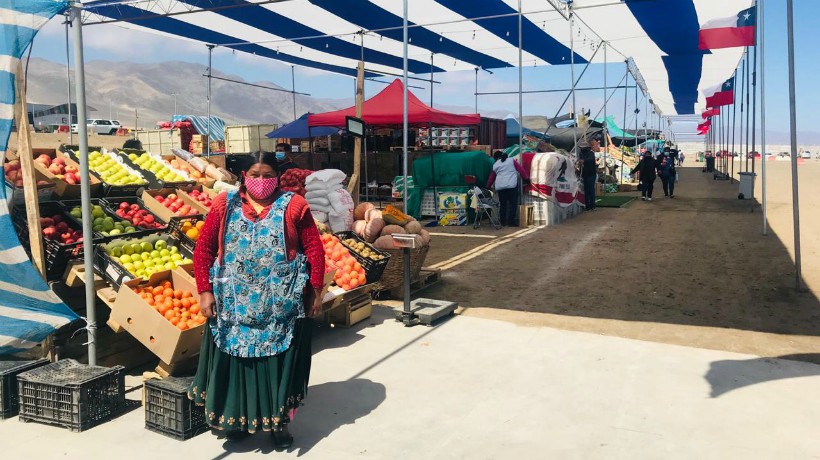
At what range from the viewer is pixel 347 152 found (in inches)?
685

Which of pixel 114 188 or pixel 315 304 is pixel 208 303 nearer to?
pixel 315 304

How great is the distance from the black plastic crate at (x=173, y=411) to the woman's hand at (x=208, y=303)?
1.75ft

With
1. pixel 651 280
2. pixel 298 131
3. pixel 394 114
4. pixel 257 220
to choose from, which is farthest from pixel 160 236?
pixel 298 131

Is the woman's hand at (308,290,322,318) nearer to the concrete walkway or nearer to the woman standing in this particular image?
the woman standing

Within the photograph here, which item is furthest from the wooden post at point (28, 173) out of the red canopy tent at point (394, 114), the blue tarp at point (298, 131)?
the blue tarp at point (298, 131)

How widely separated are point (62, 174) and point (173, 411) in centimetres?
303

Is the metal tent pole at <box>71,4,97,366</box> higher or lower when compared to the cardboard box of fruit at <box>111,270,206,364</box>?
higher

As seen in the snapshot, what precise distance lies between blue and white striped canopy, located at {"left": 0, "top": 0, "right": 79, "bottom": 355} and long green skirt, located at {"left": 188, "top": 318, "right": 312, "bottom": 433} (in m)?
1.59

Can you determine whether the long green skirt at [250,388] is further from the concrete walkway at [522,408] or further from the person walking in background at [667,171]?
the person walking in background at [667,171]

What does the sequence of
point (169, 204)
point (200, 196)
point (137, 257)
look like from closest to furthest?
point (137, 257) → point (169, 204) → point (200, 196)

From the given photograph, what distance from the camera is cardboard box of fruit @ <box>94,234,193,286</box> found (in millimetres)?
4387

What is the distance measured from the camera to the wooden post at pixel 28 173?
4016mm

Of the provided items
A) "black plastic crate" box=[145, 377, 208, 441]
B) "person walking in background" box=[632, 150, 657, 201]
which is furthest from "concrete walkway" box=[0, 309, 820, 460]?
"person walking in background" box=[632, 150, 657, 201]

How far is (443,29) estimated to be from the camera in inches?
638
